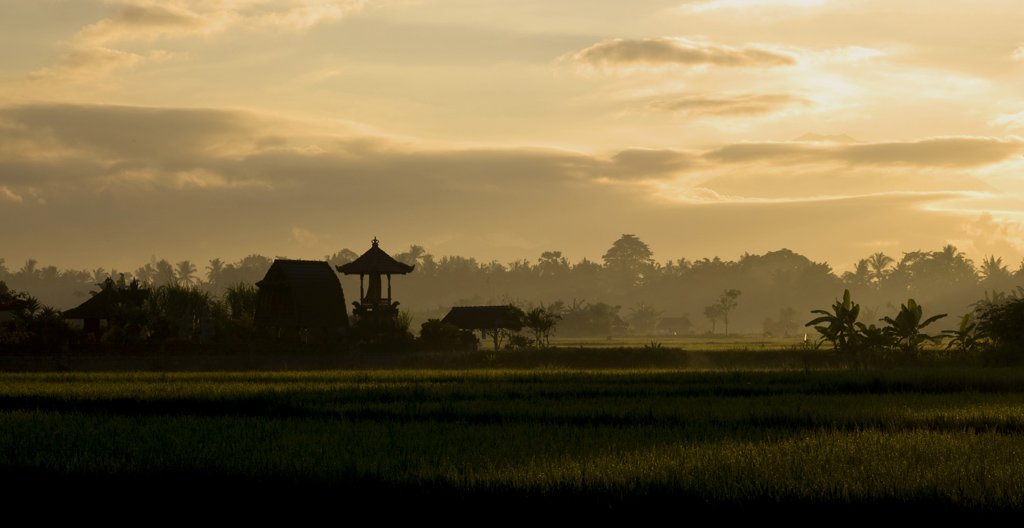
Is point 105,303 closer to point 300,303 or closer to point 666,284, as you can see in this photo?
point 300,303

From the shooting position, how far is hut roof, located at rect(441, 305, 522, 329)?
176 ft

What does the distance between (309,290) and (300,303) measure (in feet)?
2.97

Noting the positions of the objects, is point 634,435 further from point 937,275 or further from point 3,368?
point 937,275

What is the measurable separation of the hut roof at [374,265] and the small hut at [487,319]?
6978 mm

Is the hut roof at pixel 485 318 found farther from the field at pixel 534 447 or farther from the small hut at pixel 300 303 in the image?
the field at pixel 534 447

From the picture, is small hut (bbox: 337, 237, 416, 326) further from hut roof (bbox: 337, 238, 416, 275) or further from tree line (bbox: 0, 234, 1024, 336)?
tree line (bbox: 0, 234, 1024, 336)

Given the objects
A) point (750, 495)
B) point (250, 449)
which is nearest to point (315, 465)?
point (250, 449)

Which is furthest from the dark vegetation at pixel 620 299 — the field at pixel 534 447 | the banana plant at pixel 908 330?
the field at pixel 534 447

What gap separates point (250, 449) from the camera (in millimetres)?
11914

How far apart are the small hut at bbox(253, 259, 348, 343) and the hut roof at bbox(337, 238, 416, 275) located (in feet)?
3.35

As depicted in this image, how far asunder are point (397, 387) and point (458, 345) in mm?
24262

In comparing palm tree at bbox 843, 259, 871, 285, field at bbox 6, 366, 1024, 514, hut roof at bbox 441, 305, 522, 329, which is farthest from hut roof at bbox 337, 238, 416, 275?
palm tree at bbox 843, 259, 871, 285

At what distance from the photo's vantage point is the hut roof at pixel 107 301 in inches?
1779

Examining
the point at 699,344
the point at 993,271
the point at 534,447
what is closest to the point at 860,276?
the point at 993,271
